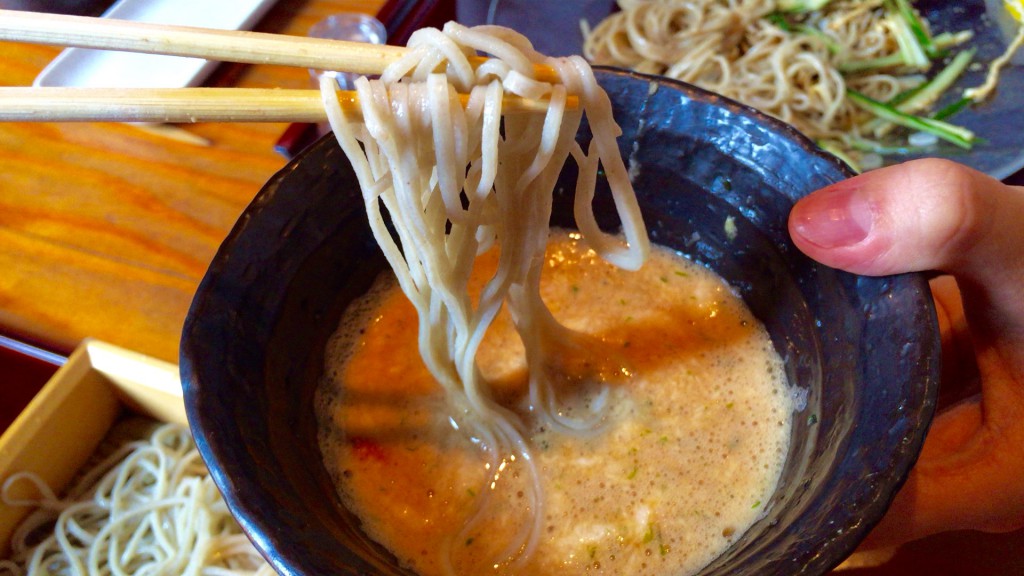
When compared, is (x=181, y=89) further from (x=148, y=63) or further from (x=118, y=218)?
(x=148, y=63)

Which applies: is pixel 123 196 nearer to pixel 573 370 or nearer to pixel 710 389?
pixel 573 370

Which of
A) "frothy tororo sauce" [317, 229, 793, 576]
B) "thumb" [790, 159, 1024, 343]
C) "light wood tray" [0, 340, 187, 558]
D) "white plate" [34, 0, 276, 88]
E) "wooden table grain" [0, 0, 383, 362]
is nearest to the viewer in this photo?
"thumb" [790, 159, 1024, 343]

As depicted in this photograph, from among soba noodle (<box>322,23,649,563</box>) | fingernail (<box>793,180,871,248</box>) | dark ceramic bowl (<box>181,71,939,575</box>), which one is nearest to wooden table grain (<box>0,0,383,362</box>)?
dark ceramic bowl (<box>181,71,939,575</box>)

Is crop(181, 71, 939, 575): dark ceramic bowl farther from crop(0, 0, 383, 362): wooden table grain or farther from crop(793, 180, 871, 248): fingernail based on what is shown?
crop(0, 0, 383, 362): wooden table grain

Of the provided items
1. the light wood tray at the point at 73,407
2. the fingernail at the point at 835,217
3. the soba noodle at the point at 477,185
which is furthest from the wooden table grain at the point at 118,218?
the fingernail at the point at 835,217

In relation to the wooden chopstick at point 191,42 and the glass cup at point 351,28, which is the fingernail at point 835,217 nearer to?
the wooden chopstick at point 191,42

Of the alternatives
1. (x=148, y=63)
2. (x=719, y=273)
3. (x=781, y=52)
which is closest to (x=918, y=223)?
(x=719, y=273)
